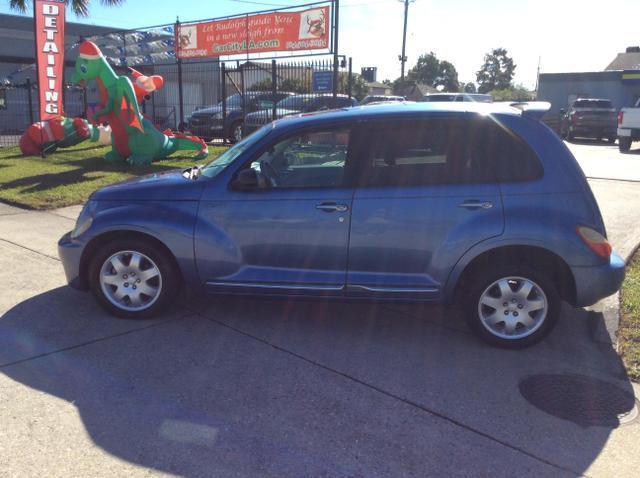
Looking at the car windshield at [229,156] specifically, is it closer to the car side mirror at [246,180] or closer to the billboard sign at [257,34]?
the car side mirror at [246,180]

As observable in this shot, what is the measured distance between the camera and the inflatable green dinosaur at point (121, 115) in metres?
12.1

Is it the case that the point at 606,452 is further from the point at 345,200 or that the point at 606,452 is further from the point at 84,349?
the point at 84,349

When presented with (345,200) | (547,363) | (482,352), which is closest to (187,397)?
(345,200)

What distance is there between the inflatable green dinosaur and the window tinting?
9547mm

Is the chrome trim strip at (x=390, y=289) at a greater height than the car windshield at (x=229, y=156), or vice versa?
the car windshield at (x=229, y=156)

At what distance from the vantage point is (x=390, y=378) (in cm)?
380

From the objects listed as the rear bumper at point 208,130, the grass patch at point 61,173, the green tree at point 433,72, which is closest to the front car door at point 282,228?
the grass patch at point 61,173

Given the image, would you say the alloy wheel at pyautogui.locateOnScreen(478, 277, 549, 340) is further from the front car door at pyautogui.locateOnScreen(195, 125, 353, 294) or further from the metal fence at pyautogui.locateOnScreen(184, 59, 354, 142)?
the metal fence at pyautogui.locateOnScreen(184, 59, 354, 142)

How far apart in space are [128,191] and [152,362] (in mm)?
1455

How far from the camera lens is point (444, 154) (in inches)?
167

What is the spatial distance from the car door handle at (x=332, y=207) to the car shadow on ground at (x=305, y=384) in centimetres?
100

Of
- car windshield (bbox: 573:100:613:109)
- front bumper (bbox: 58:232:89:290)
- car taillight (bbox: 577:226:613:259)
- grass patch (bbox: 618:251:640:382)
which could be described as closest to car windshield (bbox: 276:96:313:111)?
grass patch (bbox: 618:251:640:382)

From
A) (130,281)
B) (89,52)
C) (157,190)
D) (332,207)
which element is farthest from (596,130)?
(130,281)

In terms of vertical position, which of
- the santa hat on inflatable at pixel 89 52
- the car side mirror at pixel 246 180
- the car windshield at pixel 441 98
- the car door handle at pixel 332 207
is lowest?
the car door handle at pixel 332 207
